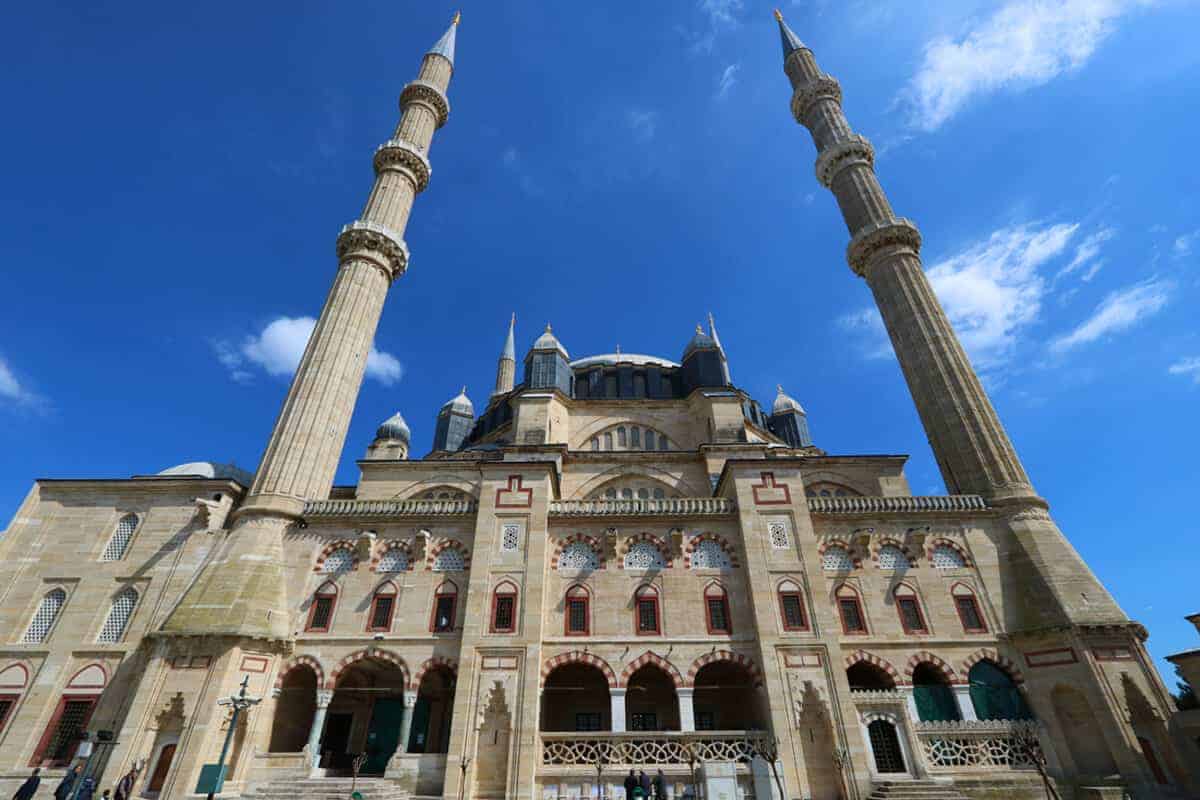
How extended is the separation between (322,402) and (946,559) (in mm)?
23869

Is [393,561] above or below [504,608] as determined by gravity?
above

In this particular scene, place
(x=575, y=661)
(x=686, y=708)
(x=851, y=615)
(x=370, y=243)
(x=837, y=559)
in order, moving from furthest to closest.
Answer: (x=370, y=243), (x=837, y=559), (x=851, y=615), (x=575, y=661), (x=686, y=708)

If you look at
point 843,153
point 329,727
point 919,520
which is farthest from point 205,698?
point 843,153

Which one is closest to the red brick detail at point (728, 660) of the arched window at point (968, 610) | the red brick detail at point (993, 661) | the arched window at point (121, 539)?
the red brick detail at point (993, 661)

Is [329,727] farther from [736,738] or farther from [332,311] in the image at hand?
[332,311]

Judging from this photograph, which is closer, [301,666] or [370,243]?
[301,666]

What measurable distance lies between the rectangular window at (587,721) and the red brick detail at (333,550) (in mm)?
8732

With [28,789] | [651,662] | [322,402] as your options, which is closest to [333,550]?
[322,402]

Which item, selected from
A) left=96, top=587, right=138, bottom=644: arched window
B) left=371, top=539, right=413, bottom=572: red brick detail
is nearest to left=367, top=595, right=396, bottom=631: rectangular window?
left=371, top=539, right=413, bottom=572: red brick detail

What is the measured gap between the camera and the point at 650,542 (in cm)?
1867

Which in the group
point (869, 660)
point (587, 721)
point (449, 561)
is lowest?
point (587, 721)

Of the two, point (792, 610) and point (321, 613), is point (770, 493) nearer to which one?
point (792, 610)

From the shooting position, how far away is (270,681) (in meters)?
16.4

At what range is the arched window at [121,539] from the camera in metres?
19.8
